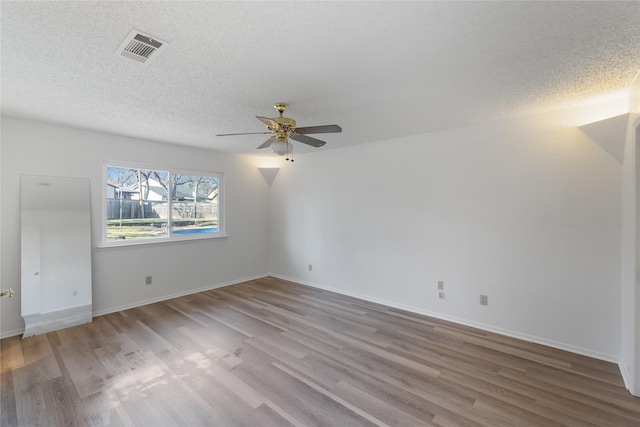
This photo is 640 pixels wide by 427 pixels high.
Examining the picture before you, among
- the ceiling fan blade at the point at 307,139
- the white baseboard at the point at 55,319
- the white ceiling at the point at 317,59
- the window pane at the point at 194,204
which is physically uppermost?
the white ceiling at the point at 317,59

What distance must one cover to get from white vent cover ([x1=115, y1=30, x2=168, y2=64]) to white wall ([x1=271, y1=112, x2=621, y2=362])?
3.10 meters

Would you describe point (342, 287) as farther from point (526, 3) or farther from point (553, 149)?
point (526, 3)

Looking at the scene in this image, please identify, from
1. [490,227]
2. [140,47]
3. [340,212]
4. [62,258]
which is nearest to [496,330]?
[490,227]

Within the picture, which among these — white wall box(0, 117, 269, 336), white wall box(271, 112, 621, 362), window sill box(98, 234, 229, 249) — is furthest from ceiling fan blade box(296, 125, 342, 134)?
window sill box(98, 234, 229, 249)

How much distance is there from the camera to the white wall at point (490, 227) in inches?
106

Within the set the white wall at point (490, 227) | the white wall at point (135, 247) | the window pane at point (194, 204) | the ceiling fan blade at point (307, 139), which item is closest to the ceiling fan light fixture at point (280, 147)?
the ceiling fan blade at point (307, 139)

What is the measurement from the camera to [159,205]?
4.41m

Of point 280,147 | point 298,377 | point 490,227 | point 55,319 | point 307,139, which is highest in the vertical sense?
point 307,139

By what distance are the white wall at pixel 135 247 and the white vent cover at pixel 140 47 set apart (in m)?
2.53

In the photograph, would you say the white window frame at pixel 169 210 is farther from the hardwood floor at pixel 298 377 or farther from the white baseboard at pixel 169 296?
the hardwood floor at pixel 298 377

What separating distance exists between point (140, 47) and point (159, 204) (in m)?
3.18

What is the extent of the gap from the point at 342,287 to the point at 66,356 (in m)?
3.49

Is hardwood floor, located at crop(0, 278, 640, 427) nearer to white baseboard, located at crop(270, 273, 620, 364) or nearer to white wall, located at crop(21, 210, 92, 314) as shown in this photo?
white baseboard, located at crop(270, 273, 620, 364)

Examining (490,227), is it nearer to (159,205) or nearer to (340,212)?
(340,212)
